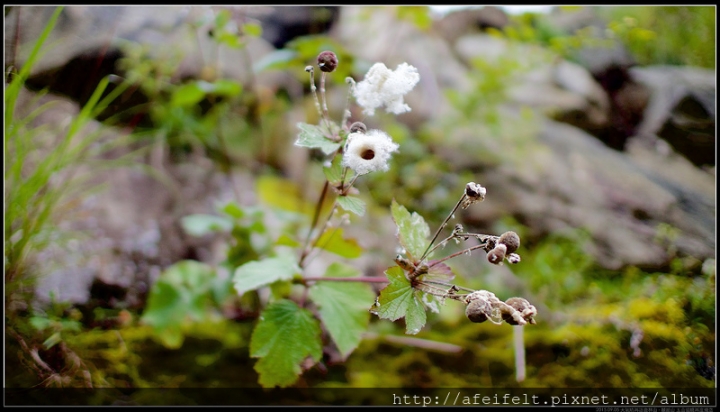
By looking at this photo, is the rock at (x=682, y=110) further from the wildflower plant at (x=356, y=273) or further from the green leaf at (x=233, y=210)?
the green leaf at (x=233, y=210)

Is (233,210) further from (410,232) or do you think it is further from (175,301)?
(410,232)

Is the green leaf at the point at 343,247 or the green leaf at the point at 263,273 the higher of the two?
the green leaf at the point at 263,273

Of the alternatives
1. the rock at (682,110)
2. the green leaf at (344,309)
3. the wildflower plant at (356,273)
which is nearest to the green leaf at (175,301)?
the wildflower plant at (356,273)

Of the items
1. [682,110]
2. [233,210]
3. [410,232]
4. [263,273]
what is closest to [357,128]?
[410,232]

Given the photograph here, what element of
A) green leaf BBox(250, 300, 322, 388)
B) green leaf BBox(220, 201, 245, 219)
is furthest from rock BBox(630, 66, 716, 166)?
green leaf BBox(220, 201, 245, 219)

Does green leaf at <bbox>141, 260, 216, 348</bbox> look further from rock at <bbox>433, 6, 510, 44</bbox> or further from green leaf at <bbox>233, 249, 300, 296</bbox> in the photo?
rock at <bbox>433, 6, 510, 44</bbox>

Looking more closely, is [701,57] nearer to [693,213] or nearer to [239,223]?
[693,213]
